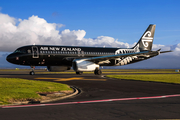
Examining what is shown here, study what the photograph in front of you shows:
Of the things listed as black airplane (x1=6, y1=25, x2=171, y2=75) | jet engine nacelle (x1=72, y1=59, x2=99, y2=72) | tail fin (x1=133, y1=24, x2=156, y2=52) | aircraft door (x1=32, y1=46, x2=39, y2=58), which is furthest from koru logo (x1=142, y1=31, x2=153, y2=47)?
aircraft door (x1=32, y1=46, x2=39, y2=58)

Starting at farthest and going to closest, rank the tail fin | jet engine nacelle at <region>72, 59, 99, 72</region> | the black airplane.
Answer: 1. the tail fin
2. the black airplane
3. jet engine nacelle at <region>72, 59, 99, 72</region>

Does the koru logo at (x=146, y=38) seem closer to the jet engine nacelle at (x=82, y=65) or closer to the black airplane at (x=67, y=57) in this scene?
the black airplane at (x=67, y=57)

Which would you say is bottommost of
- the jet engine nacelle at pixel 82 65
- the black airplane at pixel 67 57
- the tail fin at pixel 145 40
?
the jet engine nacelle at pixel 82 65

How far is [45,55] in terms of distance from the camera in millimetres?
32062

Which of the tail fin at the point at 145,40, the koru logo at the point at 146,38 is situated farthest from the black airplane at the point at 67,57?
the koru logo at the point at 146,38

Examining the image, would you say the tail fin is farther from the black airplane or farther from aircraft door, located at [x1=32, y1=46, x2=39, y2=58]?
aircraft door, located at [x1=32, y1=46, x2=39, y2=58]

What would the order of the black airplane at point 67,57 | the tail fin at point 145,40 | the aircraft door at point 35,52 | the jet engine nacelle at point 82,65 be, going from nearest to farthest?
the jet engine nacelle at point 82,65
the black airplane at point 67,57
the aircraft door at point 35,52
the tail fin at point 145,40

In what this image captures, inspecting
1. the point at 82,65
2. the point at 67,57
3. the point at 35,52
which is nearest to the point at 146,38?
the point at 82,65

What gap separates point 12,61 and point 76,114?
2648 centimetres

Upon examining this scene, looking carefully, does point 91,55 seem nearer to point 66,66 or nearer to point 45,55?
point 66,66

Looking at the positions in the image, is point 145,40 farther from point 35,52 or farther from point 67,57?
point 35,52

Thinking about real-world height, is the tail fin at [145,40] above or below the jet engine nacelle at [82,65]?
above

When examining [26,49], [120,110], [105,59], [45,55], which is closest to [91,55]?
[105,59]

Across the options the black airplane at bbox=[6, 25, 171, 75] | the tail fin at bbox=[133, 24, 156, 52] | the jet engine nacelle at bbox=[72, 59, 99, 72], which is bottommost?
the jet engine nacelle at bbox=[72, 59, 99, 72]
